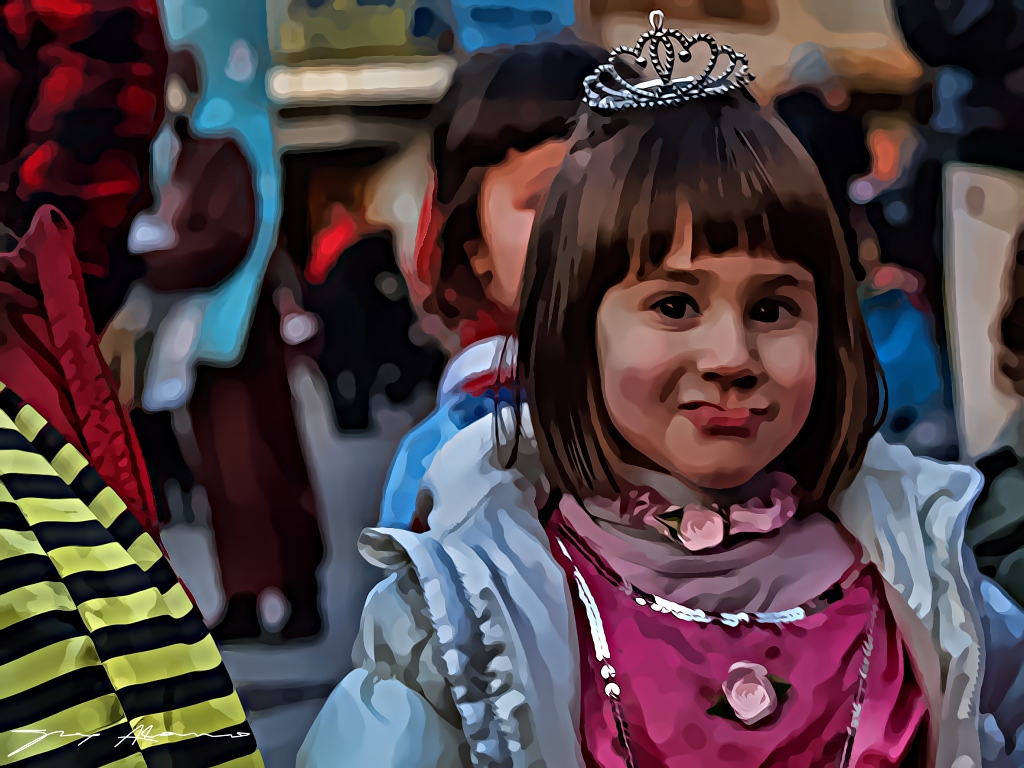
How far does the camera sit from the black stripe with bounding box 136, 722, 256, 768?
53 centimetres

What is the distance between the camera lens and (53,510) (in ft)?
1.81

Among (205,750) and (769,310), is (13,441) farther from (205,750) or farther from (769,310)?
(769,310)

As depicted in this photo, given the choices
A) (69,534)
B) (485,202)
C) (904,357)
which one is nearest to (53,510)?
(69,534)

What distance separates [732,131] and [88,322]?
0.47 metres

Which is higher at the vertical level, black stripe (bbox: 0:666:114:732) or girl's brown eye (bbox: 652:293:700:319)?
girl's brown eye (bbox: 652:293:700:319)

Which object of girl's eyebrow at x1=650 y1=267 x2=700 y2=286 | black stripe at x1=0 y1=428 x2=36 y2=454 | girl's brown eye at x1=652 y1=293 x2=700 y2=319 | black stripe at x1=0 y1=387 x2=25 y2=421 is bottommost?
black stripe at x1=0 y1=428 x2=36 y2=454

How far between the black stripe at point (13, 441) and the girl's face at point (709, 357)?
1.25 ft

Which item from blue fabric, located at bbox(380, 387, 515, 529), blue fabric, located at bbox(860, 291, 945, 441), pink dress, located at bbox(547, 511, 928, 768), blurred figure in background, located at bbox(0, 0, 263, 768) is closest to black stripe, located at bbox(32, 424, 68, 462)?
blurred figure in background, located at bbox(0, 0, 263, 768)

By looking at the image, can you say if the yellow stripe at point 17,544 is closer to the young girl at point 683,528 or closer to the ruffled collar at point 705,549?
the young girl at point 683,528

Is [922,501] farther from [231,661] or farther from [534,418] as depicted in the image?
[231,661]

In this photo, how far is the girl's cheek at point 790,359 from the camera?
0.59 meters

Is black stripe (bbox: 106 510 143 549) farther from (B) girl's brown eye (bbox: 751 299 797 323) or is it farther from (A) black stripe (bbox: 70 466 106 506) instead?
(B) girl's brown eye (bbox: 751 299 797 323)
